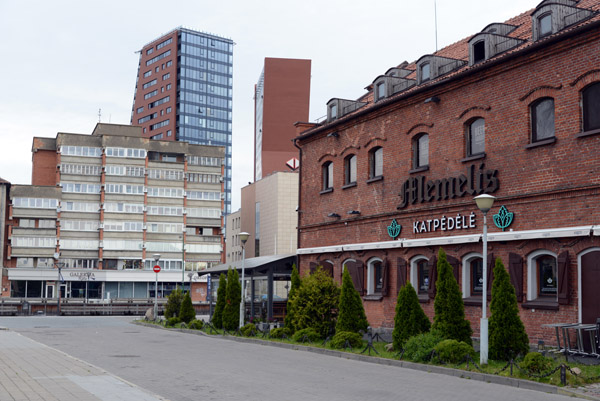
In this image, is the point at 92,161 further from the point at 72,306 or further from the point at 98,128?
the point at 72,306

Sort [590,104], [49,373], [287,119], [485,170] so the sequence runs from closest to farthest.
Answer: [49,373] → [590,104] → [485,170] → [287,119]

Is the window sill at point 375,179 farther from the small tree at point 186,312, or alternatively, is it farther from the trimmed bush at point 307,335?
the small tree at point 186,312

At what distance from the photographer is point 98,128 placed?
84688mm

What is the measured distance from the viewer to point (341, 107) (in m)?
30.1

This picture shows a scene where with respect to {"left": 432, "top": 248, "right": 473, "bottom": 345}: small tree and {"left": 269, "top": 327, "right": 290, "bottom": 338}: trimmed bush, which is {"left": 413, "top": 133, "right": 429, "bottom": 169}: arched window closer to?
{"left": 432, "top": 248, "right": 473, "bottom": 345}: small tree

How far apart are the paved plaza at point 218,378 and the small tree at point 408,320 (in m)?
1.68

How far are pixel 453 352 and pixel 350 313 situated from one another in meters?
6.12

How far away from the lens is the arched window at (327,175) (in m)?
29.7

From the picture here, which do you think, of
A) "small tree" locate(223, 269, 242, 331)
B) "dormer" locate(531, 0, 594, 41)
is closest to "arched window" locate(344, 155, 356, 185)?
"small tree" locate(223, 269, 242, 331)

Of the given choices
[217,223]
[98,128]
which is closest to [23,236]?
[98,128]

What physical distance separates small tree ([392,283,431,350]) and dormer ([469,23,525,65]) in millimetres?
8102

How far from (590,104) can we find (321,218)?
14205 mm

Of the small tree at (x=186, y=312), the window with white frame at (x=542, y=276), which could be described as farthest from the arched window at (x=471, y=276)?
the small tree at (x=186, y=312)

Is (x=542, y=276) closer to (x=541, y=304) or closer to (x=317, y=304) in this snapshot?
(x=541, y=304)
